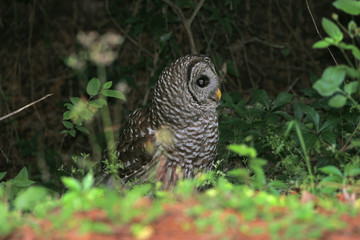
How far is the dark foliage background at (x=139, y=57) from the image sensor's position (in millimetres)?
6137

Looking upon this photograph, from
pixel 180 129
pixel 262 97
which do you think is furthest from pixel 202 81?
pixel 262 97

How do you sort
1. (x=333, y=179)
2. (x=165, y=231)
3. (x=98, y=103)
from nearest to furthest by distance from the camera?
(x=165, y=231) → (x=333, y=179) → (x=98, y=103)

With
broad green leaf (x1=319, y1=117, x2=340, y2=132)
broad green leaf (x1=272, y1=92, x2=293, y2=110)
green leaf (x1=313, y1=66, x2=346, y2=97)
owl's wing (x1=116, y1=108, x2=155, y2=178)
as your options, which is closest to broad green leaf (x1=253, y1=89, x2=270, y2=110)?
broad green leaf (x1=272, y1=92, x2=293, y2=110)

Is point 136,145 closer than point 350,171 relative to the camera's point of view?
No

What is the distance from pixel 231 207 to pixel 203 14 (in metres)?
4.81

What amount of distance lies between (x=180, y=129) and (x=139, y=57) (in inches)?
106

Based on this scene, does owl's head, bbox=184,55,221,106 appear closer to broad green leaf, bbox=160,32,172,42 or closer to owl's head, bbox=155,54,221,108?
owl's head, bbox=155,54,221,108

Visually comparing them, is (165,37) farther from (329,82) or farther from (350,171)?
(350,171)

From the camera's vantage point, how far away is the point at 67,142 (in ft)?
23.7

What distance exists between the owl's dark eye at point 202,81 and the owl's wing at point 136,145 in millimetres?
516

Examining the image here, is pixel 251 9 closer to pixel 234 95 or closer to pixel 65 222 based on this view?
pixel 234 95

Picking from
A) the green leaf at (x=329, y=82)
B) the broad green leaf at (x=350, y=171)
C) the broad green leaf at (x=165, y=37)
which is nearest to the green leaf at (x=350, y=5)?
the green leaf at (x=329, y=82)

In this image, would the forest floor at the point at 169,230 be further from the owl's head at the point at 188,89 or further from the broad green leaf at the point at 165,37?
the broad green leaf at the point at 165,37

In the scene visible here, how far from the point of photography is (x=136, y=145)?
4004 mm
